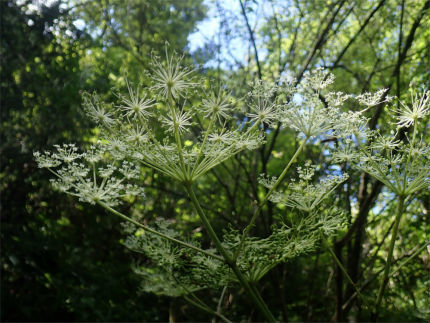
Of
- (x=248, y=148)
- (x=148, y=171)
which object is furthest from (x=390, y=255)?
(x=148, y=171)

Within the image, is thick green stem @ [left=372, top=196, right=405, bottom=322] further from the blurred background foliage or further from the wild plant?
the blurred background foliage

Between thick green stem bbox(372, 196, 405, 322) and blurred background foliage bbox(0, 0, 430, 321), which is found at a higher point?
blurred background foliage bbox(0, 0, 430, 321)

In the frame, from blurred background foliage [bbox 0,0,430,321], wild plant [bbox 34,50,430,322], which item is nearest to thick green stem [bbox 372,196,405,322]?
wild plant [bbox 34,50,430,322]

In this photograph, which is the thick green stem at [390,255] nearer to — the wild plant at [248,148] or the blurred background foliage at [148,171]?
the wild plant at [248,148]

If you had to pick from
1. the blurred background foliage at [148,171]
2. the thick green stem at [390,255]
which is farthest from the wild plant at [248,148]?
the blurred background foliage at [148,171]

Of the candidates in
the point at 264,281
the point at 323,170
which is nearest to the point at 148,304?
the point at 264,281

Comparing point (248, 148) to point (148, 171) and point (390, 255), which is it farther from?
point (148, 171)

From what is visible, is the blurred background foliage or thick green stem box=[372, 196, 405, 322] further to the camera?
the blurred background foliage

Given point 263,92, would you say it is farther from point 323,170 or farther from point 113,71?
point 113,71
